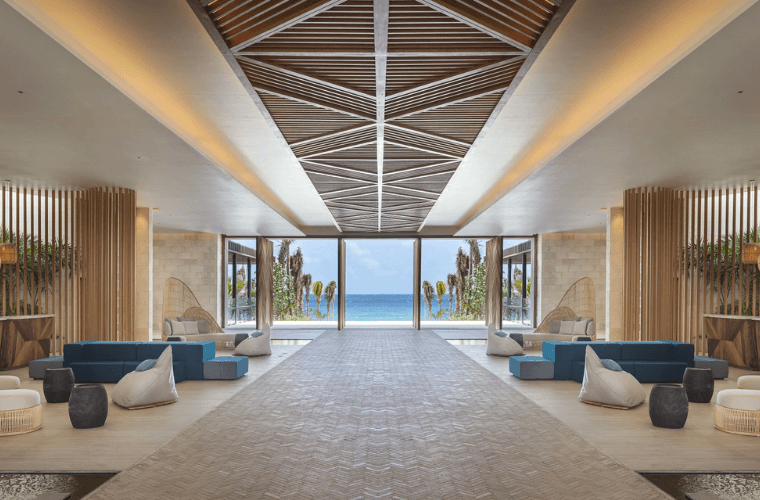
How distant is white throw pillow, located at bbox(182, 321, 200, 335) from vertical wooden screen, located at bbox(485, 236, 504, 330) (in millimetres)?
10596

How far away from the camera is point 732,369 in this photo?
34.4ft

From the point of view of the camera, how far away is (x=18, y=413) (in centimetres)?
560

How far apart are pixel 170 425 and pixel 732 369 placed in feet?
32.8

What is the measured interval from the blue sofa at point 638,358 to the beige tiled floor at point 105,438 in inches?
207

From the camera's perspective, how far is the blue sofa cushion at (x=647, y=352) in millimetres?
8734

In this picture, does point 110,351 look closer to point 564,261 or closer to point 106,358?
point 106,358

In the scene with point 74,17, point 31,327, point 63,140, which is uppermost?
point 74,17

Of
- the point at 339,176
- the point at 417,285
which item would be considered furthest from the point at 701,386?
the point at 417,285

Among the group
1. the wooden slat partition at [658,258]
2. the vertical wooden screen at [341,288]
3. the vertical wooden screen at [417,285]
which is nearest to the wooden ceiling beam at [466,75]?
the wooden slat partition at [658,258]

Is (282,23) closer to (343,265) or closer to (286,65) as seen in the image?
(286,65)

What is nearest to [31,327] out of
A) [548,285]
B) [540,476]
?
[540,476]

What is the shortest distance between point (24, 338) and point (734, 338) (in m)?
13.7

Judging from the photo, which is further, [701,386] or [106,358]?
[106,358]

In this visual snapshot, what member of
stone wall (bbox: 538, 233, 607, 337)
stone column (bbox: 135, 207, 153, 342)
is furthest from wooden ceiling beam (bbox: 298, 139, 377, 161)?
stone wall (bbox: 538, 233, 607, 337)
